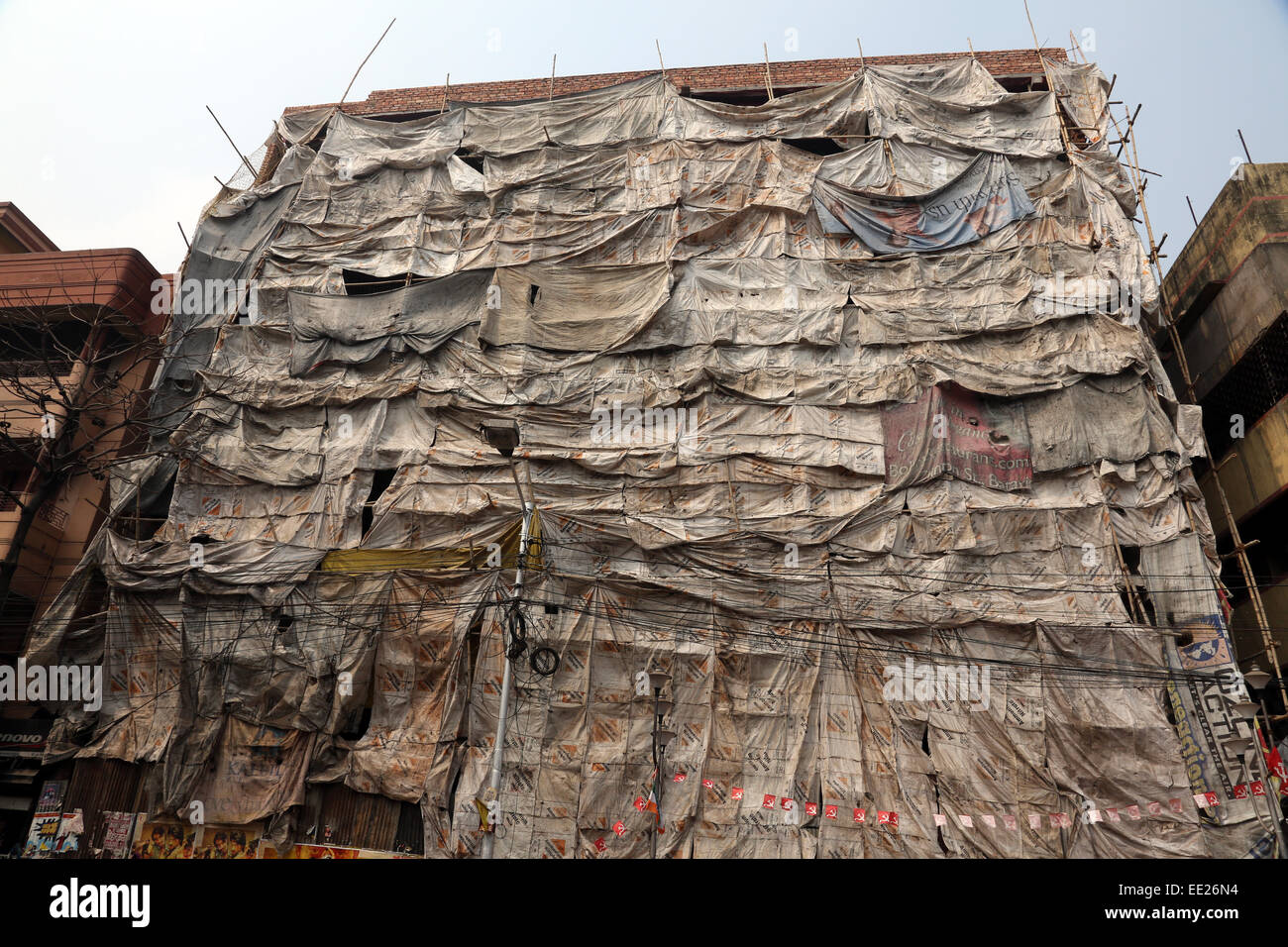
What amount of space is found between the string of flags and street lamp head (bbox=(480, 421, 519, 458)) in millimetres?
6829

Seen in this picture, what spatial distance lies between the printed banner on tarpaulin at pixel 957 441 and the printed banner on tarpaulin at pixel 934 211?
3.92 meters

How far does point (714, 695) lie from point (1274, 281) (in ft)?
45.7

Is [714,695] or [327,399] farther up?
[327,399]

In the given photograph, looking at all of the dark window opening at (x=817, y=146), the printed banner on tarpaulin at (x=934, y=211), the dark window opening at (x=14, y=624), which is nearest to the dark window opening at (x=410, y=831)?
the dark window opening at (x=14, y=624)

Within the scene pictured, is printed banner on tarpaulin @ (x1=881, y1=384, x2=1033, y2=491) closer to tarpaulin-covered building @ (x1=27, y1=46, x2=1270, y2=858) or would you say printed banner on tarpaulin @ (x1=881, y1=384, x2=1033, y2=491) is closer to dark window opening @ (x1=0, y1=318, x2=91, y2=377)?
tarpaulin-covered building @ (x1=27, y1=46, x2=1270, y2=858)

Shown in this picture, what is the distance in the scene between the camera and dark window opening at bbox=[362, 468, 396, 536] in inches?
618

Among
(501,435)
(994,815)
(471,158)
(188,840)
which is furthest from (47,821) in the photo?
(471,158)

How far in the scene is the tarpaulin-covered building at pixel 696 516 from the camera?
1259 centimetres

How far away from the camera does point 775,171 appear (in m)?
19.0

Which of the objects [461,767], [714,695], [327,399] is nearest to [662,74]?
[327,399]

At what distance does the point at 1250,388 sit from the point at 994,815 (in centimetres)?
1147

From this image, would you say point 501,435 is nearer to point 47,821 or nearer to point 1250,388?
point 47,821

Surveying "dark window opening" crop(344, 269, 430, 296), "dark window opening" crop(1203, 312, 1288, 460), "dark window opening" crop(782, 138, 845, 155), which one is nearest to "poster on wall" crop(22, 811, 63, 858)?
"dark window opening" crop(344, 269, 430, 296)

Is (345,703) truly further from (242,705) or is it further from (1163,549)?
(1163,549)
